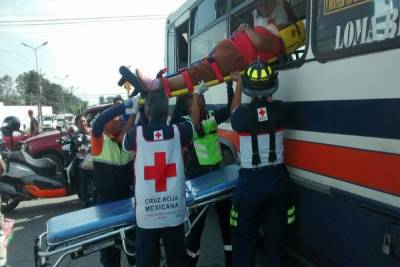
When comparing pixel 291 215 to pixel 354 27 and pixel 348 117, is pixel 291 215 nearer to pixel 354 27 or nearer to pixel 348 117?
pixel 348 117

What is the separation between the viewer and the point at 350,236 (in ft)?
8.89

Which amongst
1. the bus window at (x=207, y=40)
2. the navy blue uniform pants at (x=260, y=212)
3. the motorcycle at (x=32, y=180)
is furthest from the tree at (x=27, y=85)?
the navy blue uniform pants at (x=260, y=212)

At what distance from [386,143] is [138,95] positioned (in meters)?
2.10

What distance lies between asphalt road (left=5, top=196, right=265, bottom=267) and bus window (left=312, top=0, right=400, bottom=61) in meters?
2.75

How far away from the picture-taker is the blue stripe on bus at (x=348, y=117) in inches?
91.6

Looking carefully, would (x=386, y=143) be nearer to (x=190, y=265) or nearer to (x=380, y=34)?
(x=380, y=34)

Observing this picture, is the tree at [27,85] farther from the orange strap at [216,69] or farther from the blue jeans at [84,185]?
the orange strap at [216,69]

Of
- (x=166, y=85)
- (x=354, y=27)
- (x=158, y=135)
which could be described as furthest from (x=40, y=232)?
(x=354, y=27)

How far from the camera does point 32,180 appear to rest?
7.11 meters

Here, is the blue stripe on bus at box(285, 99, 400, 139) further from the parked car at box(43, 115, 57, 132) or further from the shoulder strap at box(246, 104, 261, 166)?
the parked car at box(43, 115, 57, 132)

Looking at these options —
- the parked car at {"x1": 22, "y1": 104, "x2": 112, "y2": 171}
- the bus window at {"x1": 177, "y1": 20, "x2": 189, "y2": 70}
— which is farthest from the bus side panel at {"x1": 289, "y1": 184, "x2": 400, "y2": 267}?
the parked car at {"x1": 22, "y1": 104, "x2": 112, "y2": 171}

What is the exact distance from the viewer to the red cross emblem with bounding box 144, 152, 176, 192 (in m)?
3.13

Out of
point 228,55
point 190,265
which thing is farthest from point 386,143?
point 190,265

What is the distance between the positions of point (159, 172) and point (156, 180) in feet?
0.21
